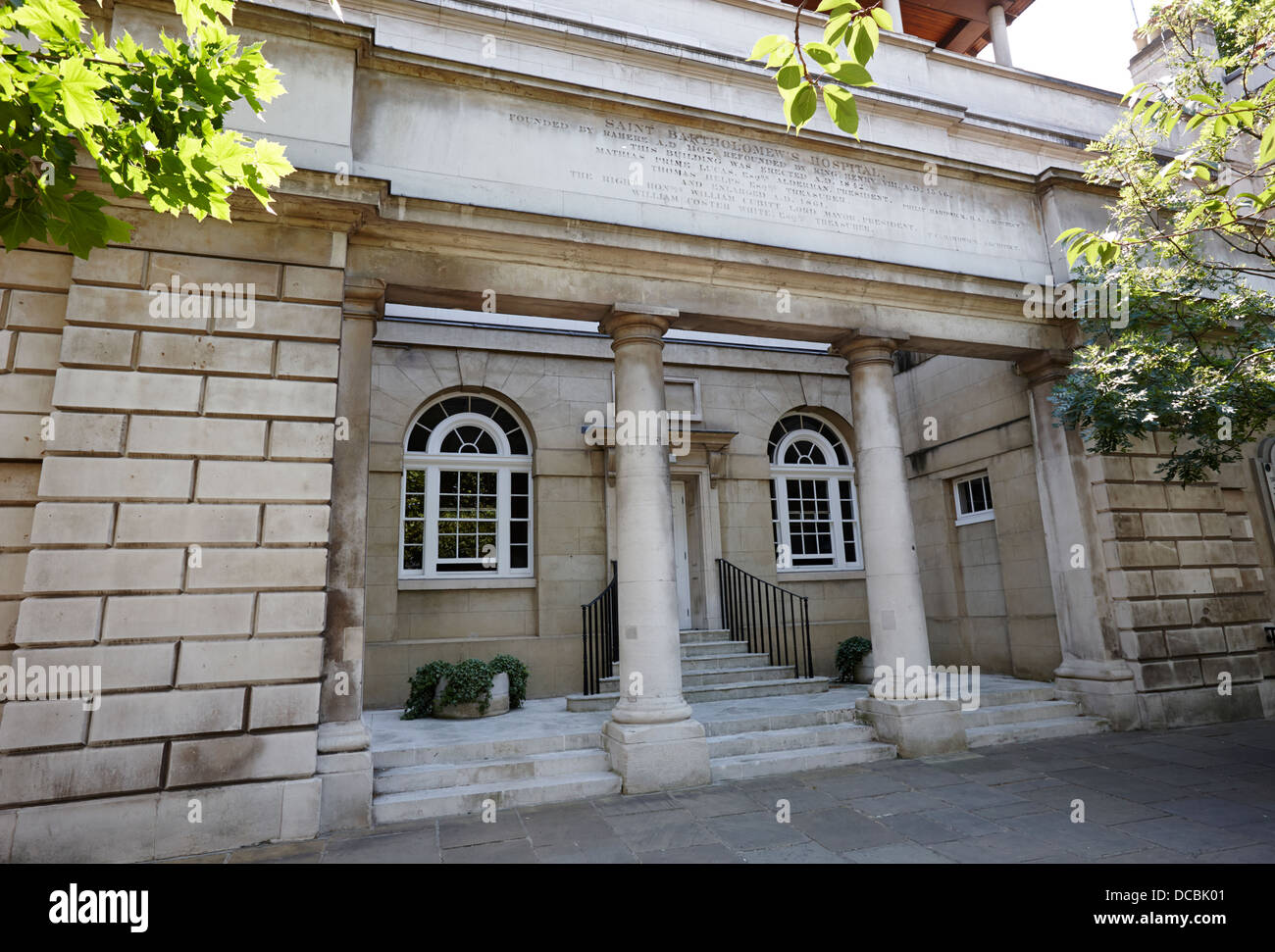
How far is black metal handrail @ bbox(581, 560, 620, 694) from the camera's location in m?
10.2

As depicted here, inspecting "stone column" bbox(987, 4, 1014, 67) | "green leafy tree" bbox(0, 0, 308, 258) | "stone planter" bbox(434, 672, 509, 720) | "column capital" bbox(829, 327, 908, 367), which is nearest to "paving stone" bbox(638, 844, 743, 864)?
"stone planter" bbox(434, 672, 509, 720)

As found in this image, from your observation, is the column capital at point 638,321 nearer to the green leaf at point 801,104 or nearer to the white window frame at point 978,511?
the green leaf at point 801,104

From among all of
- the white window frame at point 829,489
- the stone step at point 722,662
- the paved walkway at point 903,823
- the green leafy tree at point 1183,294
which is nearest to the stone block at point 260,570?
the paved walkway at point 903,823

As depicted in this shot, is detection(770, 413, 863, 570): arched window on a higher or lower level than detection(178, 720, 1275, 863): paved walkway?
higher

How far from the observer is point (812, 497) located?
13328 millimetres

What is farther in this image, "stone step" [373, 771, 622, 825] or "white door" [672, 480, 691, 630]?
"white door" [672, 480, 691, 630]

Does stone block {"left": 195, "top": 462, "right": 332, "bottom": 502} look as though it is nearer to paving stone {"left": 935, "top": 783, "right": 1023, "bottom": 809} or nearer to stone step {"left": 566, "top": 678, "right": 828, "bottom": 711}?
stone step {"left": 566, "top": 678, "right": 828, "bottom": 711}

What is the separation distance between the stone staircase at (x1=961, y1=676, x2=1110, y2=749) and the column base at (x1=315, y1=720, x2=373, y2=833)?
20.8ft

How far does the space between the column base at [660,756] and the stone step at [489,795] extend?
0.63 ft

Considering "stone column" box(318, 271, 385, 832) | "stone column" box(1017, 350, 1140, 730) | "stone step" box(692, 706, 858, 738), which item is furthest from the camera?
→ "stone column" box(1017, 350, 1140, 730)

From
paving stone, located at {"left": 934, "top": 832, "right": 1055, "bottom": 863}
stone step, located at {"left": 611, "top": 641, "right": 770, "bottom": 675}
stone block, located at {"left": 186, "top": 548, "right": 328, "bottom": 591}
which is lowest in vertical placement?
paving stone, located at {"left": 934, "top": 832, "right": 1055, "bottom": 863}

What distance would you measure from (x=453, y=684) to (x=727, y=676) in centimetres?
391
